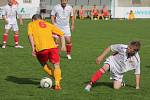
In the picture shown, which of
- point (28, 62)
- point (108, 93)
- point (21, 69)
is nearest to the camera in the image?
point (108, 93)

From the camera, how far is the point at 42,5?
63.8 m

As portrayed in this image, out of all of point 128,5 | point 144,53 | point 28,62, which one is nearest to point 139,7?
point 128,5

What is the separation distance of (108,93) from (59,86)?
113cm

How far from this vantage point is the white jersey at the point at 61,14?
55.5 ft

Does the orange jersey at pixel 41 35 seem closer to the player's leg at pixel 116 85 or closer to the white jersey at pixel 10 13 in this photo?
the player's leg at pixel 116 85

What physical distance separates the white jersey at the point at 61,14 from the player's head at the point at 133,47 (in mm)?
6343

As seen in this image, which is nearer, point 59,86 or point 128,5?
point 59,86

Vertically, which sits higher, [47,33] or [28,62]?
[47,33]

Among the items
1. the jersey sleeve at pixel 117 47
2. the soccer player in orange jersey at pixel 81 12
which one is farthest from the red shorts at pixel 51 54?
the soccer player in orange jersey at pixel 81 12

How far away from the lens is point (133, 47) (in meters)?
10.6

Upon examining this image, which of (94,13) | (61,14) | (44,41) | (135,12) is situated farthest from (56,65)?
(135,12)

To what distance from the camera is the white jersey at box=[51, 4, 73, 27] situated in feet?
55.5

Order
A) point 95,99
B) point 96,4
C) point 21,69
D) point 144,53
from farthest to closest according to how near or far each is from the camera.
Result: point 96,4 → point 144,53 → point 21,69 → point 95,99

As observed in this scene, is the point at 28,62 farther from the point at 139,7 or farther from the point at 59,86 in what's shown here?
the point at 139,7
